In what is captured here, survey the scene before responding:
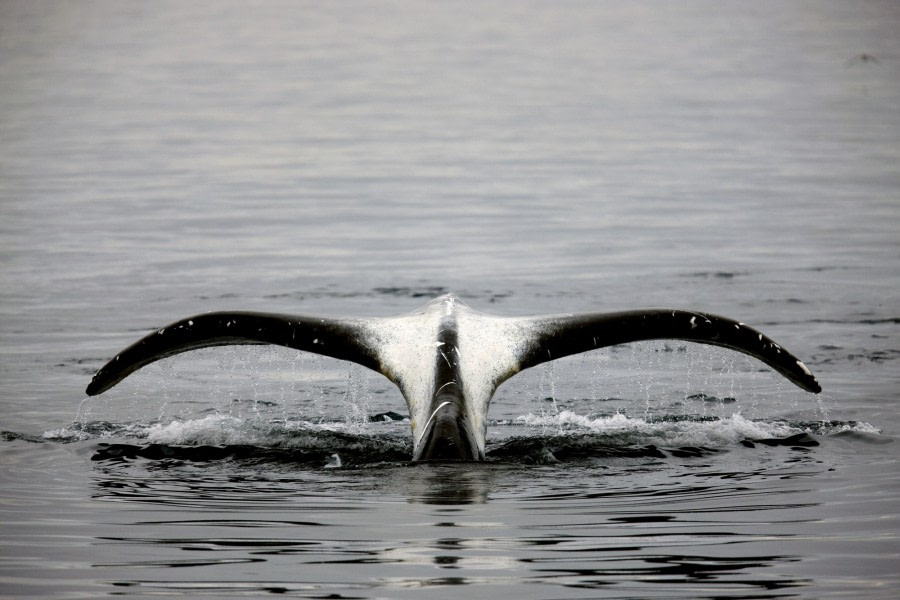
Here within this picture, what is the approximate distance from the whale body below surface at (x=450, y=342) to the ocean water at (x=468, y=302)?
1.66 ft

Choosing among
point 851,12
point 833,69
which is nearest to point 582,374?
point 833,69

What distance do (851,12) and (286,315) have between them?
59959 mm

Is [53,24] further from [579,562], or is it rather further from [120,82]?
[579,562]

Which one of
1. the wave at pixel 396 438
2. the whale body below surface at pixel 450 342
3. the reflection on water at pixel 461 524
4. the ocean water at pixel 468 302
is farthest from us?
the wave at pixel 396 438

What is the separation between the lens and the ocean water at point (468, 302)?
6613 mm

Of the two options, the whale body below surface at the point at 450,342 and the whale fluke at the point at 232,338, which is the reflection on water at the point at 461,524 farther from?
the whale fluke at the point at 232,338

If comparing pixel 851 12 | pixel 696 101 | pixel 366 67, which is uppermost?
pixel 851 12

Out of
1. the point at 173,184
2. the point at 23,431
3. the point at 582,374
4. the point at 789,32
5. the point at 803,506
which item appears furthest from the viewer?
the point at 789,32

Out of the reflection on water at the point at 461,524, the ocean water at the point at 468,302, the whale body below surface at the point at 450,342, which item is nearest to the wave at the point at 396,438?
the ocean water at the point at 468,302

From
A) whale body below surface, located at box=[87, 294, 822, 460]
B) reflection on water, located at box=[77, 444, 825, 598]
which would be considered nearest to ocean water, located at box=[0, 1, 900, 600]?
reflection on water, located at box=[77, 444, 825, 598]

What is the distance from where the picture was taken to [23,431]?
9656 millimetres

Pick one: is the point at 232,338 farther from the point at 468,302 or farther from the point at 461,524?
the point at 468,302

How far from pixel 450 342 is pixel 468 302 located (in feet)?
21.0

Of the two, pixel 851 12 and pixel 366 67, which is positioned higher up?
pixel 851 12
